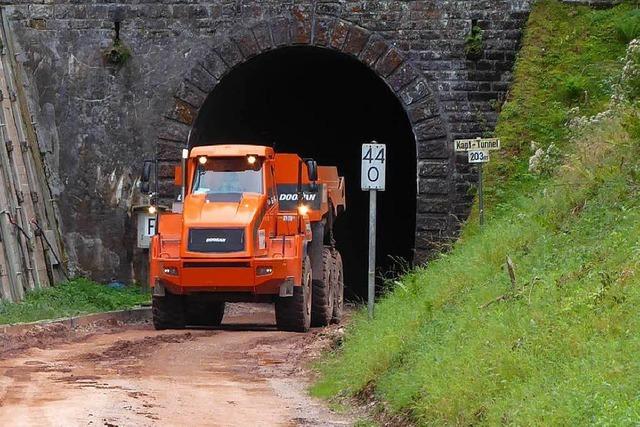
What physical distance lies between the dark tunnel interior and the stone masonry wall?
9.59 ft

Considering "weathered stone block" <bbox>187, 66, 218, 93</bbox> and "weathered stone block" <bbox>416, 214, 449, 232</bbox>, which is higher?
"weathered stone block" <bbox>187, 66, 218, 93</bbox>

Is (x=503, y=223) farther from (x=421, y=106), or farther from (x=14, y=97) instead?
(x=14, y=97)

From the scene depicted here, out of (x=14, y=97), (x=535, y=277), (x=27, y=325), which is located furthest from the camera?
(x=14, y=97)

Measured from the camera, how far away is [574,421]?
23.9 feet

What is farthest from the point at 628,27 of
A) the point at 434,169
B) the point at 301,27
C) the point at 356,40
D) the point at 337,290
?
the point at 337,290

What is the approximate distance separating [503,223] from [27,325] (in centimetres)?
667

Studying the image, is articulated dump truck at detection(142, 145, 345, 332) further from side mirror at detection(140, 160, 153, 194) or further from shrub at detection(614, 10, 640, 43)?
shrub at detection(614, 10, 640, 43)

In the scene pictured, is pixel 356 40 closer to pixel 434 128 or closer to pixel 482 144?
pixel 434 128

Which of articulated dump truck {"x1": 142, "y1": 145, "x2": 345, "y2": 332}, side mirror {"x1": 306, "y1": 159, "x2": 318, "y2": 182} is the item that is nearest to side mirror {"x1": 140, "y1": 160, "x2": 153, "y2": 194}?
articulated dump truck {"x1": 142, "y1": 145, "x2": 345, "y2": 332}

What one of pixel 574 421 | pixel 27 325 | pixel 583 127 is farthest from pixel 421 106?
pixel 574 421

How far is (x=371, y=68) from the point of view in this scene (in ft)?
79.2

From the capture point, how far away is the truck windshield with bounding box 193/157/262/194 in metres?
19.7

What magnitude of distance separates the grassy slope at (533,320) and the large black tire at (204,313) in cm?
424

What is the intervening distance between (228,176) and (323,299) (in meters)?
2.63
